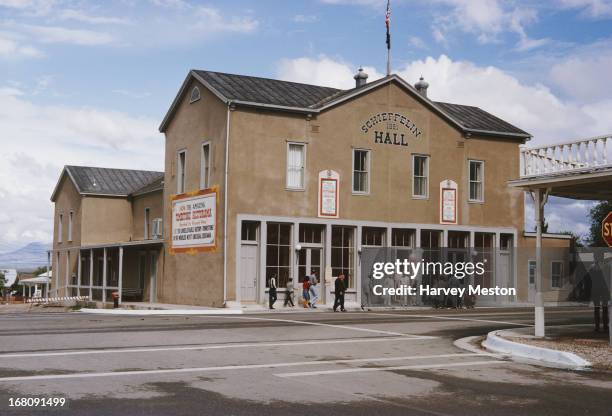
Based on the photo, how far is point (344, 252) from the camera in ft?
110

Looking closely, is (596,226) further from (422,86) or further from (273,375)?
(273,375)

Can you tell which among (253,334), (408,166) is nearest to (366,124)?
(408,166)

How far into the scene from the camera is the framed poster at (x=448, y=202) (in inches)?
1411

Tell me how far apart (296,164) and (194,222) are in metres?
4.90

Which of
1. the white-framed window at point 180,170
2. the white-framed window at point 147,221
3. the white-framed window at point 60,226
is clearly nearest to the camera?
the white-framed window at point 180,170

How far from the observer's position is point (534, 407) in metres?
9.43

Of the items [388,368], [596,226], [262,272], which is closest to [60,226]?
[262,272]

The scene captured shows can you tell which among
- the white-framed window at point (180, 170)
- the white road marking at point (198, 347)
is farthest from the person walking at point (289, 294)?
the white road marking at point (198, 347)

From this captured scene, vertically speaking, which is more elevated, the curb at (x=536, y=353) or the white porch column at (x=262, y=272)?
the white porch column at (x=262, y=272)

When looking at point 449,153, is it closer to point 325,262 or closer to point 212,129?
Result: point 325,262

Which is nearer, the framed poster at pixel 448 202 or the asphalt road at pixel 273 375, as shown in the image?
the asphalt road at pixel 273 375

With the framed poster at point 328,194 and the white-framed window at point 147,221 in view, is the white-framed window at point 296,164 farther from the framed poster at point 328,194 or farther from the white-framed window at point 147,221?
the white-framed window at point 147,221

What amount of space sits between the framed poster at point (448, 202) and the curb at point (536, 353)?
63.7ft

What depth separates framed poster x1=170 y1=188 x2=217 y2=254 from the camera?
31.8 m
